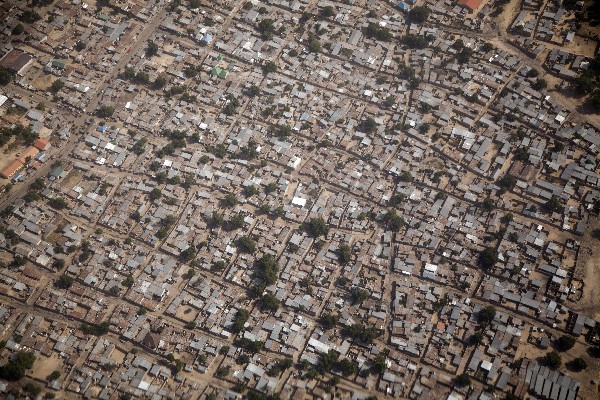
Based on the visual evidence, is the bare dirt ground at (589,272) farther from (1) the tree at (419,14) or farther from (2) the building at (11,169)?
(2) the building at (11,169)

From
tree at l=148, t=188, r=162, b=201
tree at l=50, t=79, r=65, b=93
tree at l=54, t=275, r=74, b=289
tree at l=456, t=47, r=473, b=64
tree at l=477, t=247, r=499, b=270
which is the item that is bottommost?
tree at l=54, t=275, r=74, b=289

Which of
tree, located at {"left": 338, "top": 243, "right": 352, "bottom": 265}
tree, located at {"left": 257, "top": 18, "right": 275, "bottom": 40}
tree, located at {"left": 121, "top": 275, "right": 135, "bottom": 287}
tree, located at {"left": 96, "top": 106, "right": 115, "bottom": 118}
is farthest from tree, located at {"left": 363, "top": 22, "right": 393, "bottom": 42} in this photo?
tree, located at {"left": 121, "top": 275, "right": 135, "bottom": 287}

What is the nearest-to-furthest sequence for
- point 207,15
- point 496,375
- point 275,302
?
point 496,375
point 275,302
point 207,15

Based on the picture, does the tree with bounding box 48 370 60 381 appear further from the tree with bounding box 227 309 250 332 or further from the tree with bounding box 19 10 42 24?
the tree with bounding box 19 10 42 24

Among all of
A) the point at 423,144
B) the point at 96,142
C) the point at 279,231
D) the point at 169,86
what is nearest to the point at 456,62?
the point at 423,144

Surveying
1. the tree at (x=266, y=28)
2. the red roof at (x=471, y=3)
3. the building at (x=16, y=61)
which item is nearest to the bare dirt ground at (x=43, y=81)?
the building at (x=16, y=61)

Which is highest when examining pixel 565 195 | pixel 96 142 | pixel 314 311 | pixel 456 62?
pixel 456 62

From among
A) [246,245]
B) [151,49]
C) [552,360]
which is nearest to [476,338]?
[552,360]

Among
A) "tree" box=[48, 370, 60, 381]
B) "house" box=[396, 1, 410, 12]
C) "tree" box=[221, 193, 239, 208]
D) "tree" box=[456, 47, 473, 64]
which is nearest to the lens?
"tree" box=[48, 370, 60, 381]

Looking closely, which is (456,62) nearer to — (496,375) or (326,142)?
(326,142)
